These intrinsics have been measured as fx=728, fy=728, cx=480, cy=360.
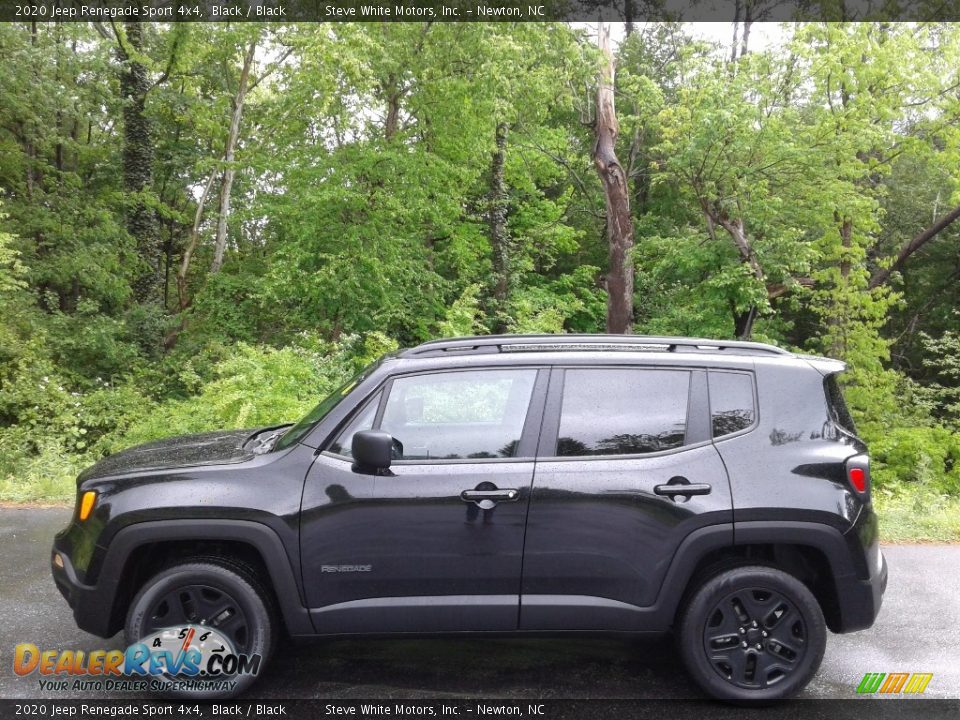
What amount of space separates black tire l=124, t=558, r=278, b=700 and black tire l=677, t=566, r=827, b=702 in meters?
2.07

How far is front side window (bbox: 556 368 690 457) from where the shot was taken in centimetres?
365

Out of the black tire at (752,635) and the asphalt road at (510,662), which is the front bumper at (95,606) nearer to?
the asphalt road at (510,662)

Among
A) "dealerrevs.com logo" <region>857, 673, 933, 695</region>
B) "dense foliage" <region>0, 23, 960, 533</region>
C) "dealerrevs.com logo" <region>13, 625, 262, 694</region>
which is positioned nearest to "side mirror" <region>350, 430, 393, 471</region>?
Result: "dealerrevs.com logo" <region>13, 625, 262, 694</region>

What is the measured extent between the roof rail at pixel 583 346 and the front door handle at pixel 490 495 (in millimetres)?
778

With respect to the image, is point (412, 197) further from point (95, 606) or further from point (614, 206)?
point (95, 606)

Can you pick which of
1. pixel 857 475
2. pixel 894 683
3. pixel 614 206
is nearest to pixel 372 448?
pixel 857 475

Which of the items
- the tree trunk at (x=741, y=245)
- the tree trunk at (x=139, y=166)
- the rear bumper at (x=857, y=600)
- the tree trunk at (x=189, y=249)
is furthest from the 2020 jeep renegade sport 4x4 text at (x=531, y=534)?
the tree trunk at (x=189, y=249)

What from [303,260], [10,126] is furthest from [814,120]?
[10,126]

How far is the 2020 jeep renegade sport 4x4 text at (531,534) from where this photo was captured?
353cm

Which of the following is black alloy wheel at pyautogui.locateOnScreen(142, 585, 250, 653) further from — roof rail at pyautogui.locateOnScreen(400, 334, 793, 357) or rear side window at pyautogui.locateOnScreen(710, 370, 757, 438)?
rear side window at pyautogui.locateOnScreen(710, 370, 757, 438)

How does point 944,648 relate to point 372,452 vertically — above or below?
below

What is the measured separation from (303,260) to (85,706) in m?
13.3

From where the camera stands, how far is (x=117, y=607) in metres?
3.63

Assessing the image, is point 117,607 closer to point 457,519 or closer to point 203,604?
point 203,604
